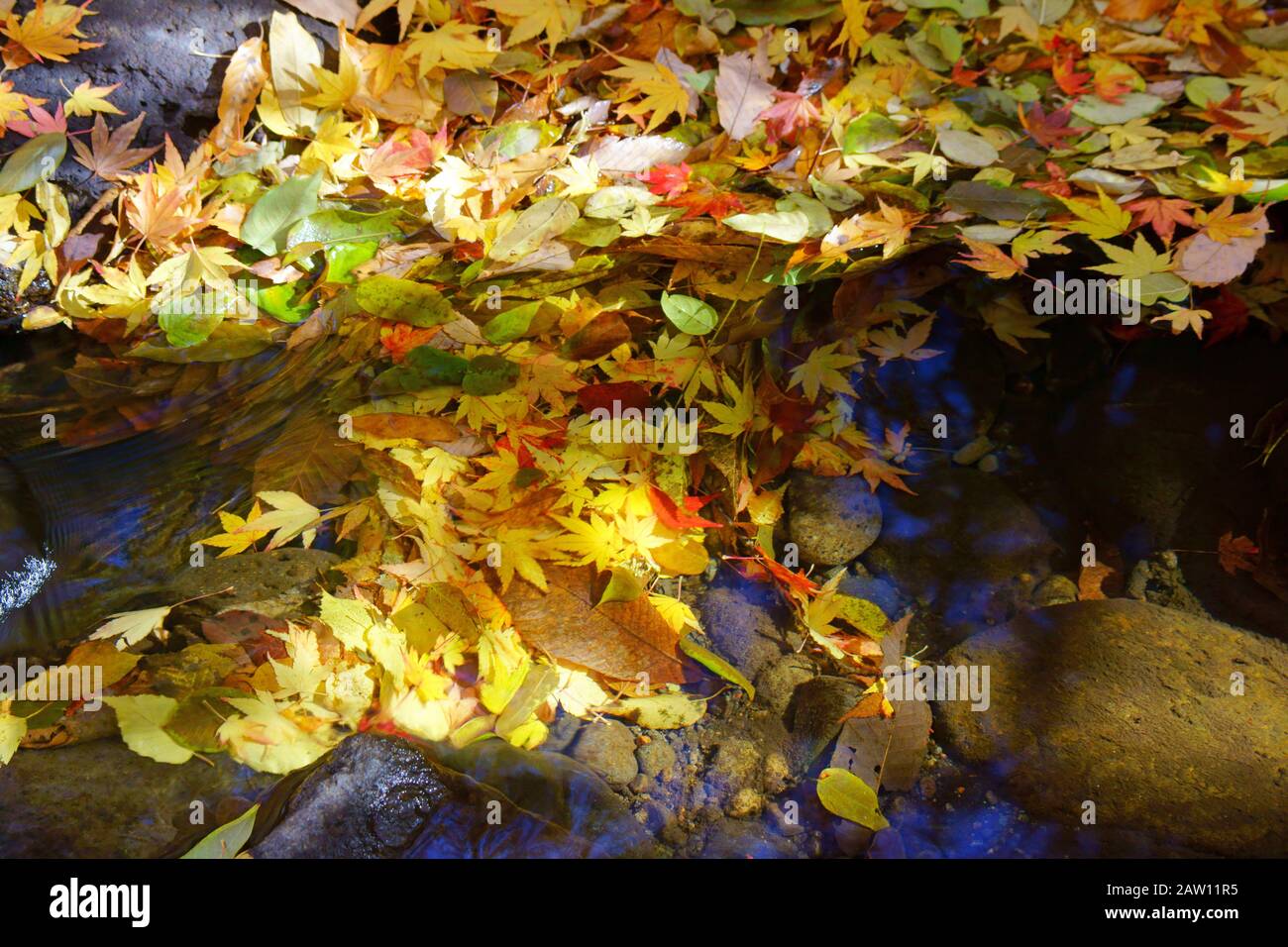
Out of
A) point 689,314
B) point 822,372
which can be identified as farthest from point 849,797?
point 689,314

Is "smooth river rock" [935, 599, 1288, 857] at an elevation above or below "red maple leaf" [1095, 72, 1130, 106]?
below

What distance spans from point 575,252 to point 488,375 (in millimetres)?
419

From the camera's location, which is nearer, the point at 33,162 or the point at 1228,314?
the point at 1228,314

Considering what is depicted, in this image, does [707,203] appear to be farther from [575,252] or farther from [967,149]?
[967,149]

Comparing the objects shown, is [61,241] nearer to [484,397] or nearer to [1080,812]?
[484,397]

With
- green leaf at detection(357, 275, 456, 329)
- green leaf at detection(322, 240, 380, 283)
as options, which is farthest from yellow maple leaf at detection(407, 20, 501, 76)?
green leaf at detection(357, 275, 456, 329)

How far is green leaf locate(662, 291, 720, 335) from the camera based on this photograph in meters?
2.14

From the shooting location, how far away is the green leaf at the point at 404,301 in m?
2.17

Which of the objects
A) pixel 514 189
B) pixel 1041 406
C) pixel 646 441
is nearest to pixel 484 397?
pixel 646 441

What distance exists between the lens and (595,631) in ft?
5.87

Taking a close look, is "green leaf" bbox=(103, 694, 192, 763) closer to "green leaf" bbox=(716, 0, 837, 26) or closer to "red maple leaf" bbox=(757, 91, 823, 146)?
"red maple leaf" bbox=(757, 91, 823, 146)

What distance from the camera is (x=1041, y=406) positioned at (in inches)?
89.0

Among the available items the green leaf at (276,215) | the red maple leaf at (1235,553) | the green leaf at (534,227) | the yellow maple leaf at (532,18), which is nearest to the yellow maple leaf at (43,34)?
the green leaf at (276,215)
